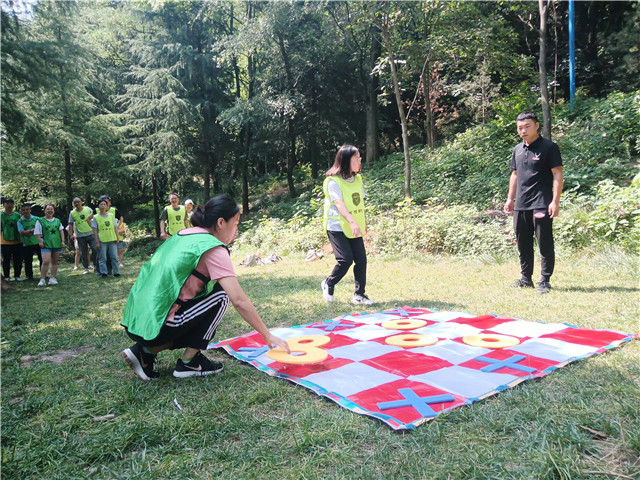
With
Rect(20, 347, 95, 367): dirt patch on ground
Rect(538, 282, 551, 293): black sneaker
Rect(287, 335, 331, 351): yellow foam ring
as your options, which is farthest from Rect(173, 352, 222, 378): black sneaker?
Rect(538, 282, 551, 293): black sneaker

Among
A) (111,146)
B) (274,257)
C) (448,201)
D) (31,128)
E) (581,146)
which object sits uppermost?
(111,146)

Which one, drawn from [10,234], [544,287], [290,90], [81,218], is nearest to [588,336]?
[544,287]

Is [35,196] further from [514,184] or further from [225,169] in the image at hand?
[514,184]

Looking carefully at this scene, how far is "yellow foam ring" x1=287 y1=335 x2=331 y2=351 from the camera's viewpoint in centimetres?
344

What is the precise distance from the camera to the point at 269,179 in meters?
22.2

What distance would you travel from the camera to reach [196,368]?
2.97m

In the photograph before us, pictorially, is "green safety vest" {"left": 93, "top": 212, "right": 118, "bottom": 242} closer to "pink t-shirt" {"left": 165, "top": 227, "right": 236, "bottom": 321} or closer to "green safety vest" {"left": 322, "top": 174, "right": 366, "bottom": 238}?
"green safety vest" {"left": 322, "top": 174, "right": 366, "bottom": 238}

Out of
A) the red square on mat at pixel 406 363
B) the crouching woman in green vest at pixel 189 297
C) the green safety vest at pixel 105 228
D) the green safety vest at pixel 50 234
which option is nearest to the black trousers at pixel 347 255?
the red square on mat at pixel 406 363

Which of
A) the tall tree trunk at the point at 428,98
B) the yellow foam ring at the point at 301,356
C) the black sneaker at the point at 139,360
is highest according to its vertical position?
the tall tree trunk at the point at 428,98

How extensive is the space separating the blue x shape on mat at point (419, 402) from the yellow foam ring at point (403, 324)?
1.45 metres

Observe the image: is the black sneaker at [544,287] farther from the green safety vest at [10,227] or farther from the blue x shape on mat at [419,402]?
the green safety vest at [10,227]

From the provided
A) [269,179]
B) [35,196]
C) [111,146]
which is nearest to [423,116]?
[269,179]

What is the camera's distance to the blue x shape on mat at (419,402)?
7.25 ft

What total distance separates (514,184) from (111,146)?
18.4 metres
